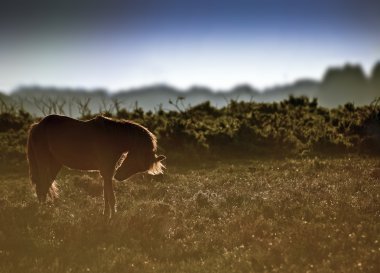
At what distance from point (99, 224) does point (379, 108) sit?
2458 centimetres

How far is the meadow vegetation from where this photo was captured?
36.5ft

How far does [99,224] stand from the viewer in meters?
13.5

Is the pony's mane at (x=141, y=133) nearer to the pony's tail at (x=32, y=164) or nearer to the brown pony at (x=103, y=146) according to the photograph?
the brown pony at (x=103, y=146)

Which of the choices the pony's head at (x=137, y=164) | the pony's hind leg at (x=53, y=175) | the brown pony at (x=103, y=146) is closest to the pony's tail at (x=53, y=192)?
the pony's hind leg at (x=53, y=175)

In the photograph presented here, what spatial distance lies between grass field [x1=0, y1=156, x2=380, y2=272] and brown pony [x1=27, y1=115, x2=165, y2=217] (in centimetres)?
107

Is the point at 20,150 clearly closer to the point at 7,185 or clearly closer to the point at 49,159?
the point at 7,185

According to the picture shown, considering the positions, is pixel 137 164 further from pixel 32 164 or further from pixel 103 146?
pixel 32 164

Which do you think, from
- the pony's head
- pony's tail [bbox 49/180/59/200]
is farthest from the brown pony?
pony's tail [bbox 49/180/59/200]

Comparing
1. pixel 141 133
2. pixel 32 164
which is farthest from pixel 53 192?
pixel 141 133

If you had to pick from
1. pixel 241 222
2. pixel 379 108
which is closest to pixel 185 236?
pixel 241 222

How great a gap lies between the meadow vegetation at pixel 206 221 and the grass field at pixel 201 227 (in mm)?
26

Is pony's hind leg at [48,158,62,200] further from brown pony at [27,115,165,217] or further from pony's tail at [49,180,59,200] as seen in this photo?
brown pony at [27,115,165,217]

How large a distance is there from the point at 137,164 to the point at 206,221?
88.0 inches

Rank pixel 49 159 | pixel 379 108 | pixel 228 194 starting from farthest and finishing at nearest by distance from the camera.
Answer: pixel 379 108
pixel 228 194
pixel 49 159
